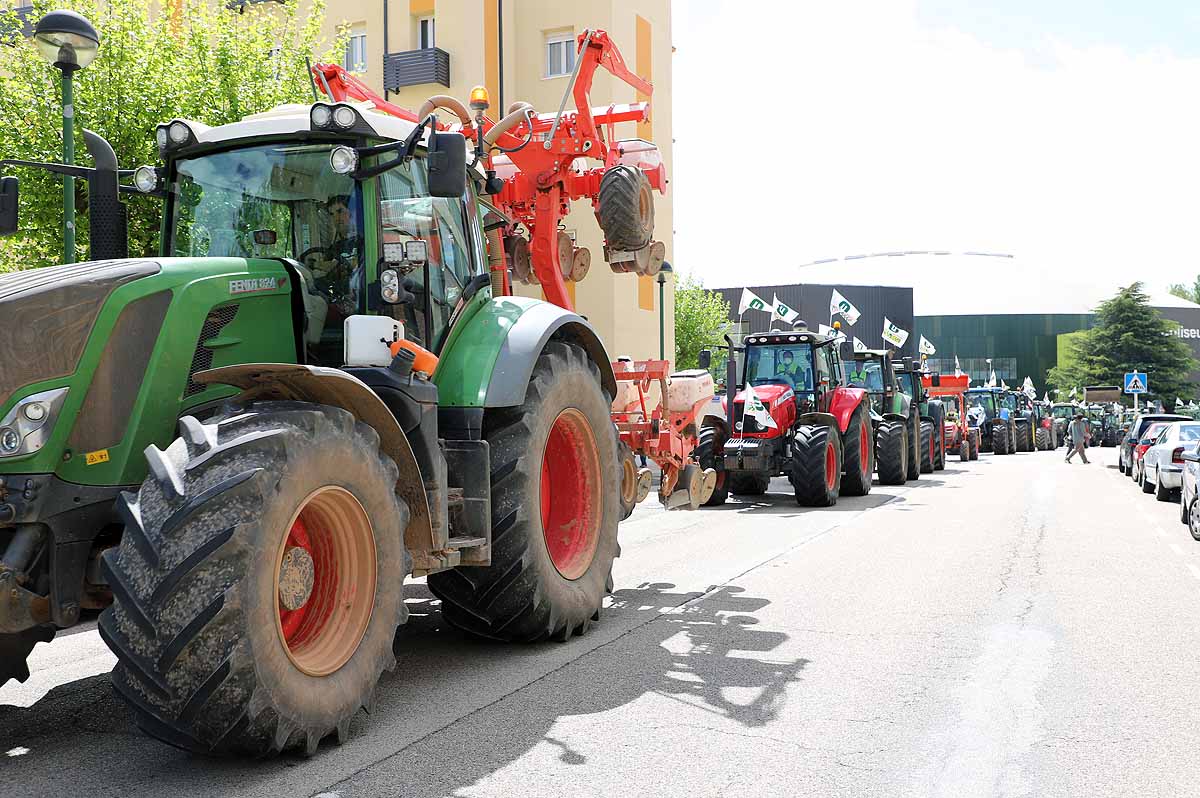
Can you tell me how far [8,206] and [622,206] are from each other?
4405 millimetres

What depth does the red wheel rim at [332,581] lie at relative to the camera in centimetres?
462

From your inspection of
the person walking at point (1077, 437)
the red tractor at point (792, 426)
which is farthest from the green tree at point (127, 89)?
the person walking at point (1077, 437)

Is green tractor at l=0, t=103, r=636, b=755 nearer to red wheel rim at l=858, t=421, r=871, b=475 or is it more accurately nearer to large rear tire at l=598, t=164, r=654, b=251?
large rear tire at l=598, t=164, r=654, b=251

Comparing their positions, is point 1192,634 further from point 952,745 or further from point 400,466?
point 400,466

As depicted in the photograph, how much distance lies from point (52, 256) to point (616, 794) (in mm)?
14101

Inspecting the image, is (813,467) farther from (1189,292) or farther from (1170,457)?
(1189,292)

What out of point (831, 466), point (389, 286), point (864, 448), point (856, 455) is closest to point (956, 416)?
point (864, 448)

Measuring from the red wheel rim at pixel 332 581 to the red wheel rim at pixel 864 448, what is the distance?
1424 centimetres

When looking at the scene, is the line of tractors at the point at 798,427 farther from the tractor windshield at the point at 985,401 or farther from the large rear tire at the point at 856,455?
the tractor windshield at the point at 985,401

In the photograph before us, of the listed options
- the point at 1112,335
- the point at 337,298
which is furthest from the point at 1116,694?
the point at 1112,335

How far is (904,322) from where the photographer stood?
8300 cm

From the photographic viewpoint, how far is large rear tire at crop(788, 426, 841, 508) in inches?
636

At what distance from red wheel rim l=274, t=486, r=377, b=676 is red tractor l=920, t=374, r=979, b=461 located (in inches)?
1229

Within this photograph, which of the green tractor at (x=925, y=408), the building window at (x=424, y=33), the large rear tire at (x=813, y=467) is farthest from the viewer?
the building window at (x=424, y=33)
